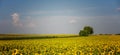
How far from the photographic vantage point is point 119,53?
1307cm

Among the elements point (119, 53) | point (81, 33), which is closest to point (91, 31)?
point (81, 33)

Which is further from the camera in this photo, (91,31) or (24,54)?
(91,31)

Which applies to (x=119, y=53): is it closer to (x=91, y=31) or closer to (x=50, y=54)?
(x=50, y=54)

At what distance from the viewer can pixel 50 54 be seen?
457 inches

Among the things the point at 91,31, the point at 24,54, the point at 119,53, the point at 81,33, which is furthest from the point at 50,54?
the point at 91,31

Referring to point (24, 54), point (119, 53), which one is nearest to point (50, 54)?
point (24, 54)

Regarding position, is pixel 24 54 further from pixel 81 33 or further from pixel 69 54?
pixel 81 33

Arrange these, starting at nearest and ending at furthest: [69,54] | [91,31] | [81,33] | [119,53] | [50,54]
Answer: [69,54] < [50,54] < [119,53] < [81,33] < [91,31]

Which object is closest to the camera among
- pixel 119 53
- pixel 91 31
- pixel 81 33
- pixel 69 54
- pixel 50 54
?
pixel 69 54

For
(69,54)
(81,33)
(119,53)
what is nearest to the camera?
(69,54)

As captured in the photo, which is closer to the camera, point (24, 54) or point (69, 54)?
point (69, 54)

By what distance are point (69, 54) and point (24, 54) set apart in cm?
264

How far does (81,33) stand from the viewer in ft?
239

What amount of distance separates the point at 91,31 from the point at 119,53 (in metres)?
81.0
